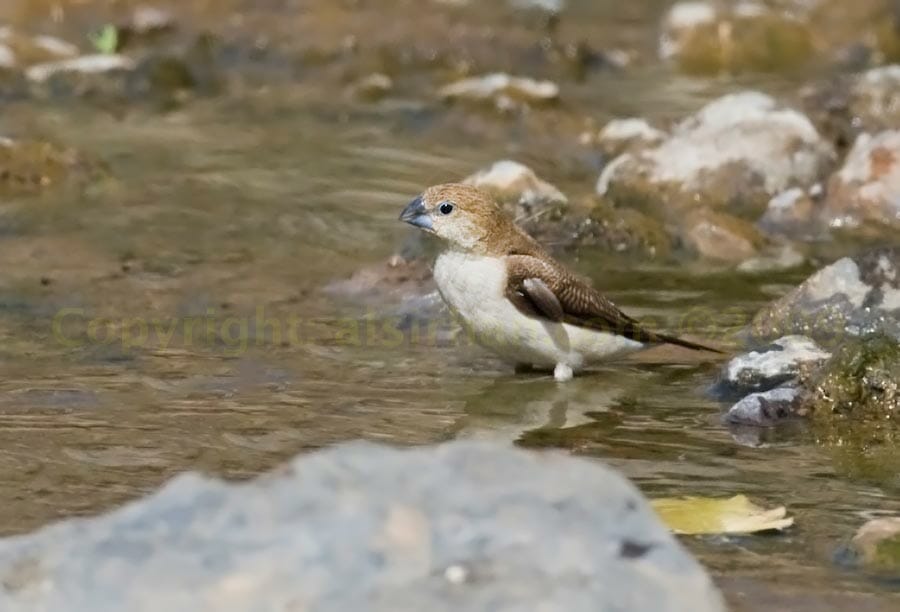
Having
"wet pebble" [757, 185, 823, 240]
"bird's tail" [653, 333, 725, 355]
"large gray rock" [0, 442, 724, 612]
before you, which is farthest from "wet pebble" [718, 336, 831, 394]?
"wet pebble" [757, 185, 823, 240]

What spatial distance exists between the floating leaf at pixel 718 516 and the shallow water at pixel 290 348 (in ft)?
0.27

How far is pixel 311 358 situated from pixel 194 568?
456 centimetres

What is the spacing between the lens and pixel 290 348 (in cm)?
879

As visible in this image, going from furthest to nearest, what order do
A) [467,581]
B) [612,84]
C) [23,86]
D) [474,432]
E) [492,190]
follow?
[612,84], [23,86], [492,190], [474,432], [467,581]

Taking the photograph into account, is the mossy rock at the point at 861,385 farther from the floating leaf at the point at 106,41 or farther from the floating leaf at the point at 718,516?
the floating leaf at the point at 106,41

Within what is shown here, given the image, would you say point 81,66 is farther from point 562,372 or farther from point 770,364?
point 770,364

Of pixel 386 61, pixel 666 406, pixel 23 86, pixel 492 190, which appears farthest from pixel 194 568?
pixel 386 61

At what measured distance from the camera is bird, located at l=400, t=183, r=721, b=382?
816 cm

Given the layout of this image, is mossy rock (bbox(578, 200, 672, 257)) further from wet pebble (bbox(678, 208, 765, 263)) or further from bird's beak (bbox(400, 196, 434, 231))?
bird's beak (bbox(400, 196, 434, 231))

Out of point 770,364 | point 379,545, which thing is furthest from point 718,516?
point 379,545

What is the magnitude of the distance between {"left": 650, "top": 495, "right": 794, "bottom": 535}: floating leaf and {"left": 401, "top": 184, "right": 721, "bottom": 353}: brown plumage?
6.80ft

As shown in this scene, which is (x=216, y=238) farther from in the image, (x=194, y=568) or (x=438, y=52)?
(x=194, y=568)

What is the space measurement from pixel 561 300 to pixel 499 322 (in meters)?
0.36

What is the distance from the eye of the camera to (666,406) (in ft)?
26.0
